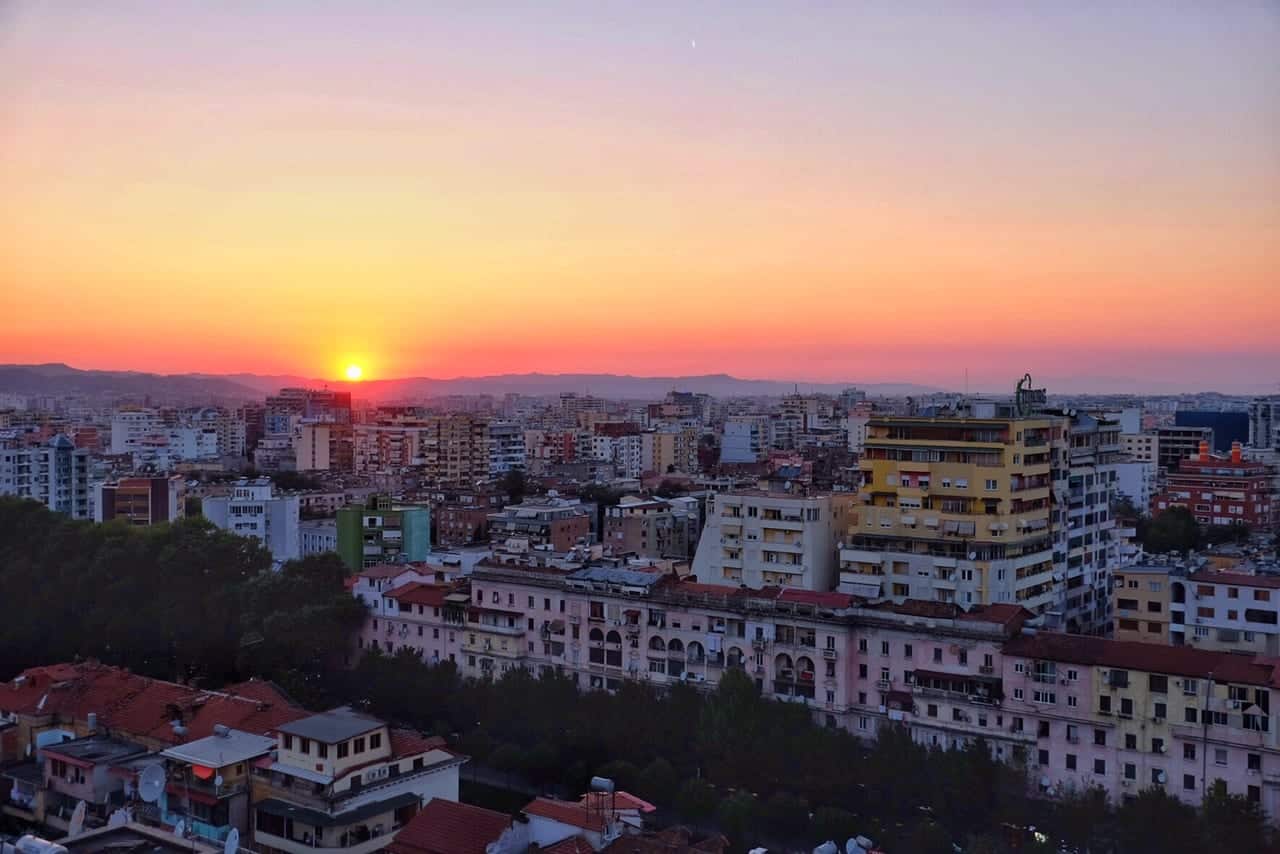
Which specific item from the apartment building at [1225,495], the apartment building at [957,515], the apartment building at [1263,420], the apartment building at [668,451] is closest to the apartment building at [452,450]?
the apartment building at [668,451]

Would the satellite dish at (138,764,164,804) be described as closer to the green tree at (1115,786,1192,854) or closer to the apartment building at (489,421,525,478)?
the green tree at (1115,786,1192,854)

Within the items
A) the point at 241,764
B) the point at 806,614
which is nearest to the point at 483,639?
the point at 806,614

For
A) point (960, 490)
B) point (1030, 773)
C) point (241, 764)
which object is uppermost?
point (960, 490)

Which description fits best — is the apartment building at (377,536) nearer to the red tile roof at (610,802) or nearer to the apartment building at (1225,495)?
the red tile roof at (610,802)

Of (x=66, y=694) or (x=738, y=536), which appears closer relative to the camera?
(x=66, y=694)

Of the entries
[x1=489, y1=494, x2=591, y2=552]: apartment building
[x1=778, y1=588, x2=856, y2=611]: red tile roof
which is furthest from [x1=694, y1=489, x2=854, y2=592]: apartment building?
[x1=489, y1=494, x2=591, y2=552]: apartment building

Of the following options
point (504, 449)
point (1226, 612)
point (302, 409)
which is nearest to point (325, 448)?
point (504, 449)

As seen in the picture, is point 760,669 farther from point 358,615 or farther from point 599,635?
point 358,615
